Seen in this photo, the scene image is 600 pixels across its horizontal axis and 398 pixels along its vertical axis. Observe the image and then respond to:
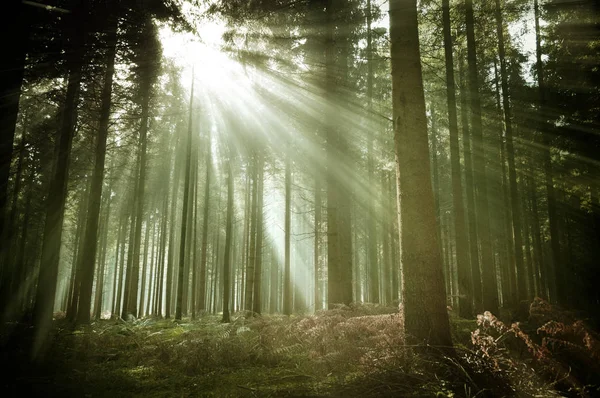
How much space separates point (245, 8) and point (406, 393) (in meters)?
8.68

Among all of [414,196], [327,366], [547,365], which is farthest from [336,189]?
[547,365]

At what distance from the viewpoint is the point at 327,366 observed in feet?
14.8

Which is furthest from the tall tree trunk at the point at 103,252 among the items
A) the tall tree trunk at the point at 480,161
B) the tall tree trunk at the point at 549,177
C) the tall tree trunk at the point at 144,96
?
the tall tree trunk at the point at 549,177

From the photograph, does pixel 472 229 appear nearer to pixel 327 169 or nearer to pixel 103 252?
pixel 327 169

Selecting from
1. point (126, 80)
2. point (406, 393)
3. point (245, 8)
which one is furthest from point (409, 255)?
point (126, 80)

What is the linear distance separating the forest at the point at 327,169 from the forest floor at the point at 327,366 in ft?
0.14

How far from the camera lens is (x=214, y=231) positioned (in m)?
27.2

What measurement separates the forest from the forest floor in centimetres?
4

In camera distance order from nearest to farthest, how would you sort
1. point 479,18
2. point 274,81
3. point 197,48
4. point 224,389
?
point 224,389
point 197,48
point 479,18
point 274,81

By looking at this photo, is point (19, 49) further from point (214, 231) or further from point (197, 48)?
point (214, 231)

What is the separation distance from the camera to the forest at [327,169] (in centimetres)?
419

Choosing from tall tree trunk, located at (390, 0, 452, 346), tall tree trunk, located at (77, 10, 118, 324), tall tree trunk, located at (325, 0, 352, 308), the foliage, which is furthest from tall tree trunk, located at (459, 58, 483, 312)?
tall tree trunk, located at (77, 10, 118, 324)

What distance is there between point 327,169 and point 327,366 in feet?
23.2

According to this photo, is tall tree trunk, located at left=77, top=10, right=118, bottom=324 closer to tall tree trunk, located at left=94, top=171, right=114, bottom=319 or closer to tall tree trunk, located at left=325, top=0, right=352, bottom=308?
tall tree trunk, located at left=94, top=171, right=114, bottom=319
